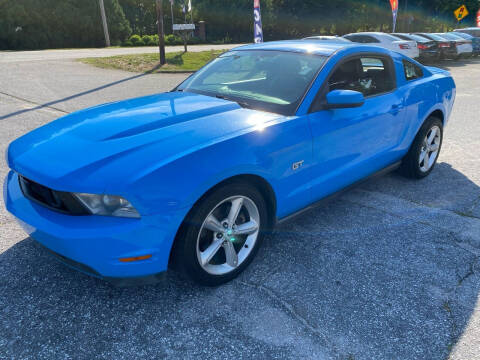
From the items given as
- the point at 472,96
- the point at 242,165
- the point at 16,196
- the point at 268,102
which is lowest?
the point at 472,96

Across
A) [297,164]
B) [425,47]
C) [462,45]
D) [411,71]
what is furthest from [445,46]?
[297,164]

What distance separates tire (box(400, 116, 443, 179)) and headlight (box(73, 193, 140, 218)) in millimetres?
3470

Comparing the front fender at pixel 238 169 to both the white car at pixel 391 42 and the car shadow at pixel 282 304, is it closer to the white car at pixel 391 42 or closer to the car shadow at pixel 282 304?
the car shadow at pixel 282 304

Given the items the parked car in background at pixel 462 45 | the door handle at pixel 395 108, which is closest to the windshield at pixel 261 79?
the door handle at pixel 395 108

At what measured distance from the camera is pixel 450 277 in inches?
113

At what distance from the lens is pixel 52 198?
2.32 m

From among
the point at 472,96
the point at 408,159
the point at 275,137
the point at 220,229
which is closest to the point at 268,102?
the point at 275,137

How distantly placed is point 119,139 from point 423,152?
11.8 feet

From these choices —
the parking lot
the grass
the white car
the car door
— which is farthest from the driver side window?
the white car

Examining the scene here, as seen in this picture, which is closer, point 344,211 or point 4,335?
point 4,335

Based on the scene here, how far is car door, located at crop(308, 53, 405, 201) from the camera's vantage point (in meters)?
3.10

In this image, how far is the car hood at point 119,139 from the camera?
2205mm

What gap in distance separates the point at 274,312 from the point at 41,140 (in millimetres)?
1949

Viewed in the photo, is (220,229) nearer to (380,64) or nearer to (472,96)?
(380,64)
